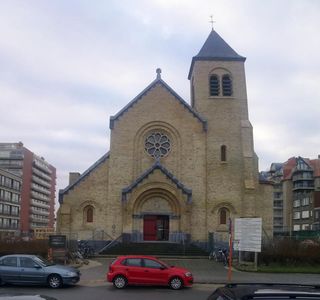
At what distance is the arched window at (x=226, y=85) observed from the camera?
4306 centimetres

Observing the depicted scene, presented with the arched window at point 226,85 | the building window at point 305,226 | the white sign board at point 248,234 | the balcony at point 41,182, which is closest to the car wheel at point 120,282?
the white sign board at point 248,234

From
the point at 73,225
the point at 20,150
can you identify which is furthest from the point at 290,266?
the point at 20,150

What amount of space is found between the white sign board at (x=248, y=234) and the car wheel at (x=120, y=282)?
818 cm

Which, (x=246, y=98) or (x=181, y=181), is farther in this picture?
(x=246, y=98)

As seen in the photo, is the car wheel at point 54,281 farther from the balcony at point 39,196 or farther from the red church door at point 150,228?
the balcony at point 39,196

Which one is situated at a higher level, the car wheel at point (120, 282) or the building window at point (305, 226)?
the building window at point (305, 226)

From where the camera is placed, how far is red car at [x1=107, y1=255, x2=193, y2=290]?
751 inches

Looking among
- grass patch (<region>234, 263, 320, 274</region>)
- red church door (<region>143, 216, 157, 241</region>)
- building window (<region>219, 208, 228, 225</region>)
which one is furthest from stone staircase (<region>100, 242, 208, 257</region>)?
grass patch (<region>234, 263, 320, 274</region>)

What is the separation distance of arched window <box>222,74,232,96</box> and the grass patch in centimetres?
1847

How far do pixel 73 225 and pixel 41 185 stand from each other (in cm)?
9776

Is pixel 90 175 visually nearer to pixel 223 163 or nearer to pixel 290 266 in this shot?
pixel 223 163

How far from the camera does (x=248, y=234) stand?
25.2m

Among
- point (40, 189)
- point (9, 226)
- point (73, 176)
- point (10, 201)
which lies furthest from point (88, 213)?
point (40, 189)

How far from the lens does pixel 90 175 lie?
40.3 metres
